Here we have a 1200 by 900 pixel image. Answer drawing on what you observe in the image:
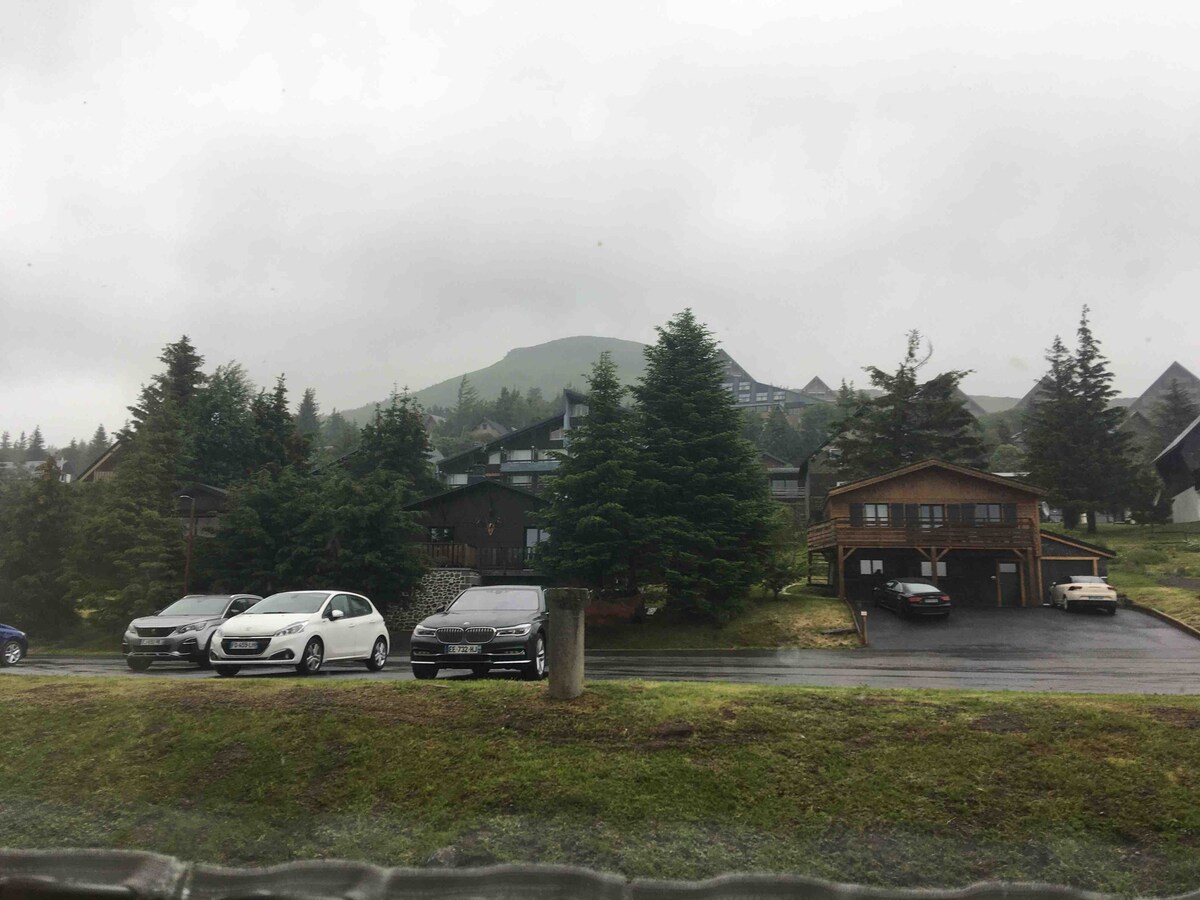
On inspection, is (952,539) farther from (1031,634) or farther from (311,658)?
(311,658)

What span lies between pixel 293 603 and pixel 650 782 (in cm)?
1055

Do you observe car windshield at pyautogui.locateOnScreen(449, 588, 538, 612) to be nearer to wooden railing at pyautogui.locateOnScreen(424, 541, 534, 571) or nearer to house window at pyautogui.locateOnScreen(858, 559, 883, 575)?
wooden railing at pyautogui.locateOnScreen(424, 541, 534, 571)

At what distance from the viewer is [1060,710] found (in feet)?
28.0

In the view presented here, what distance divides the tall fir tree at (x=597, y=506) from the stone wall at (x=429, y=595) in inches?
317

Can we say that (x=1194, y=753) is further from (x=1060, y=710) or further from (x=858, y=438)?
(x=858, y=438)

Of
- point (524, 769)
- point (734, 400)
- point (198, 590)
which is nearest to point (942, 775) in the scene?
point (524, 769)

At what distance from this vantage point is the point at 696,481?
3681 centimetres

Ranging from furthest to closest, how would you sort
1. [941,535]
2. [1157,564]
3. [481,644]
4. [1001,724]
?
1. [1157,564]
2. [941,535]
3. [481,644]
4. [1001,724]

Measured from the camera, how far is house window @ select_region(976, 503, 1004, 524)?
43.7 metres

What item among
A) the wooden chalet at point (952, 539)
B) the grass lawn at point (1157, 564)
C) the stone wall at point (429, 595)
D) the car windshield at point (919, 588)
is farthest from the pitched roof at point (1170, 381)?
the stone wall at point (429, 595)

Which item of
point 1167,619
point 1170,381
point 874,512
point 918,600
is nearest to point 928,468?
point 874,512

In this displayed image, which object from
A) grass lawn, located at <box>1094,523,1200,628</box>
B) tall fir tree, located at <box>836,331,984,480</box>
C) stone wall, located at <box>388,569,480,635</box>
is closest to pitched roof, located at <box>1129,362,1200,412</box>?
grass lawn, located at <box>1094,523,1200,628</box>

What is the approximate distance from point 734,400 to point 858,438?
964 inches

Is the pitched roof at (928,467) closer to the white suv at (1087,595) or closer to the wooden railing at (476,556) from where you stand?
the white suv at (1087,595)
